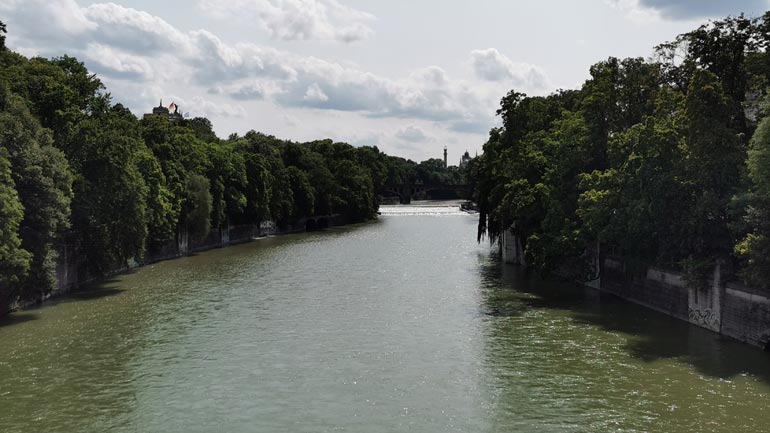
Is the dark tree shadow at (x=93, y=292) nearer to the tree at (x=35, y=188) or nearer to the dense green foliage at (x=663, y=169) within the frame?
the tree at (x=35, y=188)

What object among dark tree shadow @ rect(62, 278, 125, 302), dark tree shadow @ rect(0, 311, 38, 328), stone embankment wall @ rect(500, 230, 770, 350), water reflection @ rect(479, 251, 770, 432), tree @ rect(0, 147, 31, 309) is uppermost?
tree @ rect(0, 147, 31, 309)

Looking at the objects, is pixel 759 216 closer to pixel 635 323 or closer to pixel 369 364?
pixel 635 323

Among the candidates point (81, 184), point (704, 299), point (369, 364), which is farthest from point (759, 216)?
point (81, 184)

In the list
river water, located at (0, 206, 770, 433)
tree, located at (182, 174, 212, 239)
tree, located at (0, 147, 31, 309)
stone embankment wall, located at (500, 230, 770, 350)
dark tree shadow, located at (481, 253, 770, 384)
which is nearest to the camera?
river water, located at (0, 206, 770, 433)

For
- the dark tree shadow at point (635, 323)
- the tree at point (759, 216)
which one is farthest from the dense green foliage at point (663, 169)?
the dark tree shadow at point (635, 323)

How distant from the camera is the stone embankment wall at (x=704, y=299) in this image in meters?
33.4

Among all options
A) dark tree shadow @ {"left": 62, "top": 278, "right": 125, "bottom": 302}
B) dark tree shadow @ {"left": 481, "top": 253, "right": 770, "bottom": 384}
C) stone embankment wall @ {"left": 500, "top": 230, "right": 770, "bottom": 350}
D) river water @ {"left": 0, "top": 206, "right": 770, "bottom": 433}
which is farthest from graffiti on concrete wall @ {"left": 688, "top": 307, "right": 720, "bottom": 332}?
dark tree shadow @ {"left": 62, "top": 278, "right": 125, "bottom": 302}

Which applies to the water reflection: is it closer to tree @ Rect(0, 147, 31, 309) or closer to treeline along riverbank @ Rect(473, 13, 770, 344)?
treeline along riverbank @ Rect(473, 13, 770, 344)

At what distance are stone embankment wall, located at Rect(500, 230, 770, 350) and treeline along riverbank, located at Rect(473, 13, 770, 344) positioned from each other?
224mm

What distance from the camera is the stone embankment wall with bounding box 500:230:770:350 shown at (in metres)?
33.4

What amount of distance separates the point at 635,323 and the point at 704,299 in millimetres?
3928

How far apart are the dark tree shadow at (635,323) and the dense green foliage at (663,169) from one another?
2585 millimetres

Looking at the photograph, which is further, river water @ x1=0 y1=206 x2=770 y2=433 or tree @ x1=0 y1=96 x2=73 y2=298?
tree @ x1=0 y1=96 x2=73 y2=298

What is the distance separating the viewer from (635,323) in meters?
40.3
